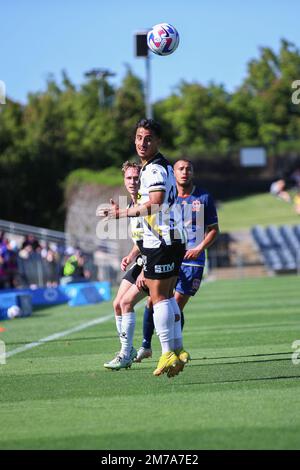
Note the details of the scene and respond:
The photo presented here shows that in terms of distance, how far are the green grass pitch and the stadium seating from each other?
27.7 meters

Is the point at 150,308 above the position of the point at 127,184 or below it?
below

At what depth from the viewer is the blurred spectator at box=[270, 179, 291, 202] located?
217ft

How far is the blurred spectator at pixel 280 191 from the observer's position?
6607 centimetres

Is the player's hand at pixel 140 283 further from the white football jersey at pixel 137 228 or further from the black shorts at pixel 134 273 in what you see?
the white football jersey at pixel 137 228

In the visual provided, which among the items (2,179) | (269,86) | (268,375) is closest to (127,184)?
(268,375)

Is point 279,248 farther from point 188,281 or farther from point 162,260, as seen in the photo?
point 162,260

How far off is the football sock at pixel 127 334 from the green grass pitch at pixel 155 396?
23cm

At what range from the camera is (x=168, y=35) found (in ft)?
44.9

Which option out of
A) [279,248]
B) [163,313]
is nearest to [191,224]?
[163,313]

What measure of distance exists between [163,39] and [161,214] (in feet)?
17.8

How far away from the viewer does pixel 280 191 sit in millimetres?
66188

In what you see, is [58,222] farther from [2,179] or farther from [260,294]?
[260,294]

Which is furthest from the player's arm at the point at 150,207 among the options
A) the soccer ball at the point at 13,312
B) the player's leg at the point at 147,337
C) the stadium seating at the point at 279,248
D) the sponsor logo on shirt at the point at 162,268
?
the stadium seating at the point at 279,248

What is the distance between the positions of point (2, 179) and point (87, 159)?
8.77 metres
